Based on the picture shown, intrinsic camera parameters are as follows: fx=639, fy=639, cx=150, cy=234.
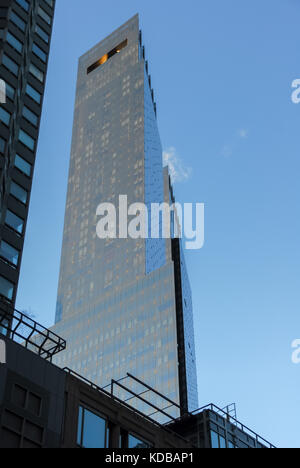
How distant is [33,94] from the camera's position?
62562mm

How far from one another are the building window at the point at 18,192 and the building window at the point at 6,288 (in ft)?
27.6

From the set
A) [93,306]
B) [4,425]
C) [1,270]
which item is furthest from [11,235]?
[93,306]

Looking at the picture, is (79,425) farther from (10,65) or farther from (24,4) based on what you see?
(24,4)

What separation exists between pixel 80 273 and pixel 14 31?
142 meters

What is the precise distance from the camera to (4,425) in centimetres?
2895

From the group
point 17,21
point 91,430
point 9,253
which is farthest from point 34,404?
point 17,21

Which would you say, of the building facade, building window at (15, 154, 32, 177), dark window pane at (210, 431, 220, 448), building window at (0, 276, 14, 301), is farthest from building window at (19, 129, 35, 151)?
dark window pane at (210, 431, 220, 448)

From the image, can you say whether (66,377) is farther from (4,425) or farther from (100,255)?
(100,255)

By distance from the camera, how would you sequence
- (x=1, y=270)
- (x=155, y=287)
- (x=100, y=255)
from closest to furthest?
(x=1, y=270) < (x=155, y=287) < (x=100, y=255)

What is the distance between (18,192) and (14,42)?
53.1ft

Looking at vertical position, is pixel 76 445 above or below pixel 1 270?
below

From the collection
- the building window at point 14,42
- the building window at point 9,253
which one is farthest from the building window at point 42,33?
the building window at point 9,253

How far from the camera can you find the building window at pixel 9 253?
49438 mm

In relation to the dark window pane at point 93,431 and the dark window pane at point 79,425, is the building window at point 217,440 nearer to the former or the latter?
the dark window pane at point 93,431
